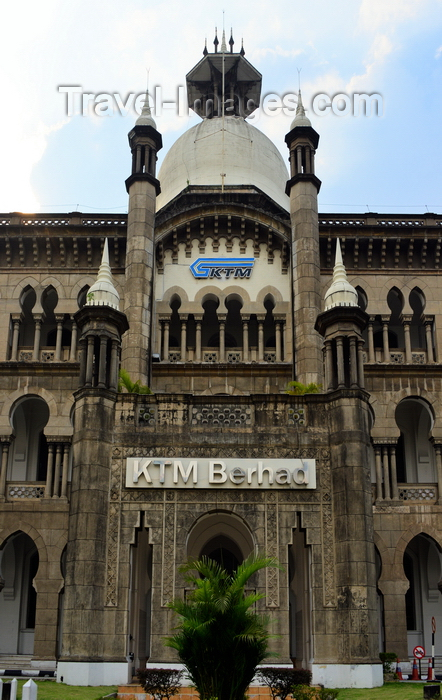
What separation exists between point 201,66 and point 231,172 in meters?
12.1

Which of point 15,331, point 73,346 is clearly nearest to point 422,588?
point 73,346

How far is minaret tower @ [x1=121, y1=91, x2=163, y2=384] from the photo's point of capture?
32.9 meters

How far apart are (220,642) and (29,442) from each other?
851 inches

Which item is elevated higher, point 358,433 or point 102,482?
point 358,433

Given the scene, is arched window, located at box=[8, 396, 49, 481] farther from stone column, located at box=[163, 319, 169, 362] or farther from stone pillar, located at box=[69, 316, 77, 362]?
stone column, located at box=[163, 319, 169, 362]

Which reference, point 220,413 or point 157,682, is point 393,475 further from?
point 157,682

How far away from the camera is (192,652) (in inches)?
648

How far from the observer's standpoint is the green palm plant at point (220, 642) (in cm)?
1619

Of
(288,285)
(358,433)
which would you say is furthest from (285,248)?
(358,433)

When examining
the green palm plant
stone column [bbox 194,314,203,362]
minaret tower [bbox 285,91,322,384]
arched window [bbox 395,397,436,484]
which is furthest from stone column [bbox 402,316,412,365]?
the green palm plant

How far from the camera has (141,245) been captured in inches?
1372

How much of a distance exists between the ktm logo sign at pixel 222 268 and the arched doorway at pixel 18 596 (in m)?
13.5

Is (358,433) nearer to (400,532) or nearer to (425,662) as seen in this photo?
(400,532)

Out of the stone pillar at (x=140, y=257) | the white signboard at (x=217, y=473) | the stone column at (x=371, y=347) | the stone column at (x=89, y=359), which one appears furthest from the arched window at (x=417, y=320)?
the stone column at (x=89, y=359)
